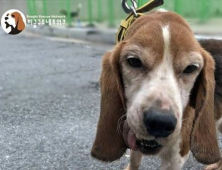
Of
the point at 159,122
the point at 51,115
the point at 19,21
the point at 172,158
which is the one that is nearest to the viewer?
the point at 159,122

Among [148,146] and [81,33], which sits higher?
[148,146]

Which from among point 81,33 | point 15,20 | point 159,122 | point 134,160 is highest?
point 159,122

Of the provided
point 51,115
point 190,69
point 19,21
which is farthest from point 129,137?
point 19,21

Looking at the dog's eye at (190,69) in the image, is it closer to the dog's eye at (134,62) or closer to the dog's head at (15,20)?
the dog's eye at (134,62)

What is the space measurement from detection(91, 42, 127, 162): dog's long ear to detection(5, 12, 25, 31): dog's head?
29.9 feet

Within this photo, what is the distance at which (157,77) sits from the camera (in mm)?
2057

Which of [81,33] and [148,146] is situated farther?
[81,33]

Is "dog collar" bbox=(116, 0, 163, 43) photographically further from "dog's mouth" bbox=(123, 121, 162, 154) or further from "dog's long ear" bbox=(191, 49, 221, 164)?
"dog's mouth" bbox=(123, 121, 162, 154)

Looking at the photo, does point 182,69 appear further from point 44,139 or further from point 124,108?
point 44,139

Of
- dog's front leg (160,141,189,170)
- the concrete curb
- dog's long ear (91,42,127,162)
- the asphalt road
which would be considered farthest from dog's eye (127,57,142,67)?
the concrete curb

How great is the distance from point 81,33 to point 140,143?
9.21m

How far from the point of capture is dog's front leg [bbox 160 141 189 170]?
2.44 metres

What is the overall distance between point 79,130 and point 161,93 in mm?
1912

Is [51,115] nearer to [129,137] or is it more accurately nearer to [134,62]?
[129,137]
